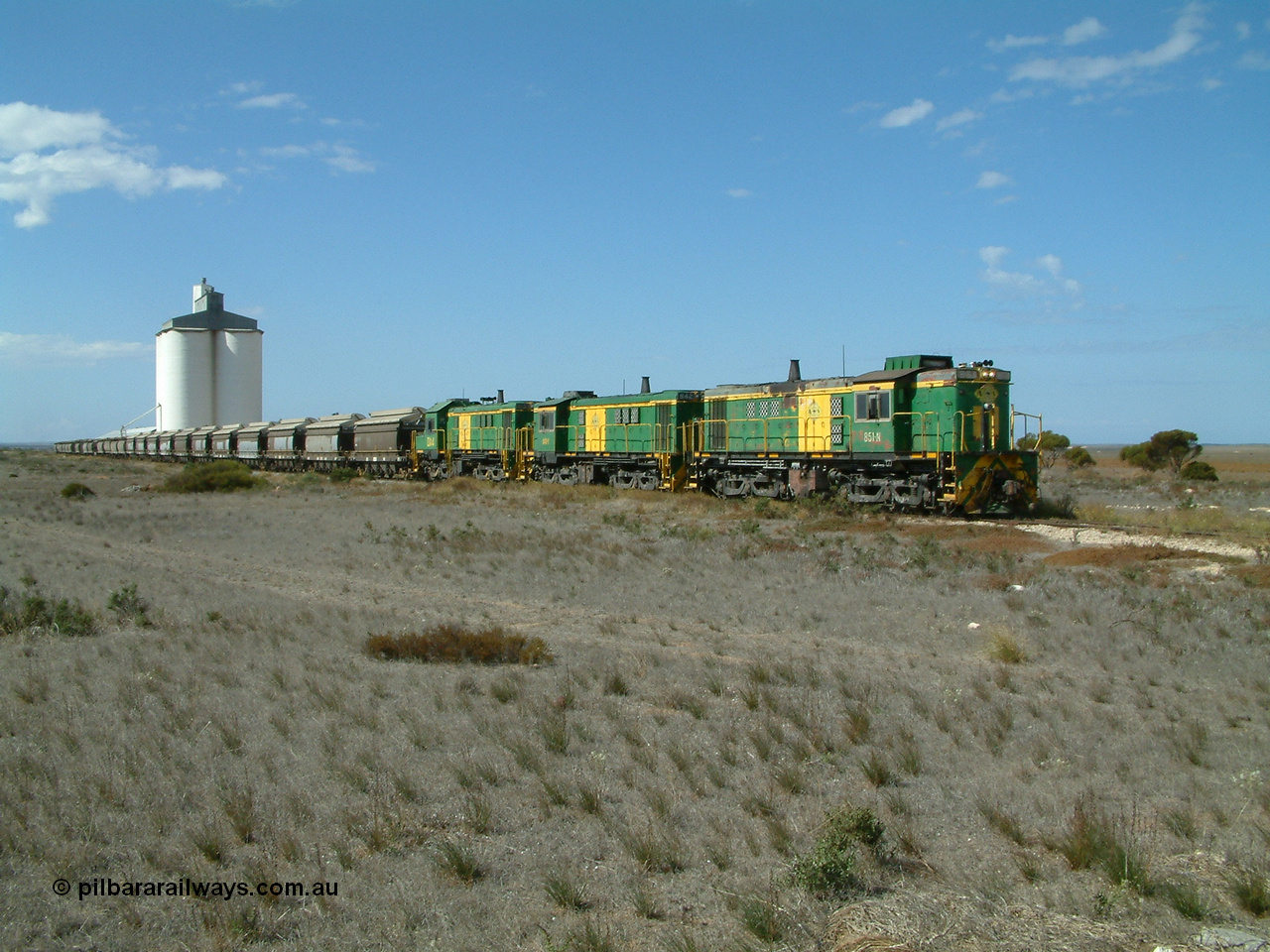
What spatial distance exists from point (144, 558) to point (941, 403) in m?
19.4

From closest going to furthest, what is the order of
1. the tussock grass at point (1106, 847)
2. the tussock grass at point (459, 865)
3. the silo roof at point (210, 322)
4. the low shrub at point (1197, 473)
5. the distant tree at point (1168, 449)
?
the tussock grass at point (1106, 847) → the tussock grass at point (459, 865) → the low shrub at point (1197, 473) → the distant tree at point (1168, 449) → the silo roof at point (210, 322)

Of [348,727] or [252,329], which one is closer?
[348,727]

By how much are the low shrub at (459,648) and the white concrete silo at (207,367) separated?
85991 mm

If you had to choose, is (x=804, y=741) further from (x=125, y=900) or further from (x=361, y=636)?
(x=361, y=636)

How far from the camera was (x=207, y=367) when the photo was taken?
8769 centimetres

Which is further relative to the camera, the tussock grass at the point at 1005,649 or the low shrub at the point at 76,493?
the low shrub at the point at 76,493

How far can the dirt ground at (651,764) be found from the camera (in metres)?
4.61

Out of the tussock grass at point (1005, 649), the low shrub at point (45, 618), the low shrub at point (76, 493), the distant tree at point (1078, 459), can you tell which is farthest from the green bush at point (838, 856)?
the distant tree at point (1078, 459)

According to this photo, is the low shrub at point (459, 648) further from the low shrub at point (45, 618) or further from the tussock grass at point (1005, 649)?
the tussock grass at point (1005, 649)

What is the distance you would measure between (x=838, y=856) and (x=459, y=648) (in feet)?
21.4

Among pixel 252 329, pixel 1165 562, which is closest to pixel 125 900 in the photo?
pixel 1165 562

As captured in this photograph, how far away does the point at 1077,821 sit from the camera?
17.7 feet

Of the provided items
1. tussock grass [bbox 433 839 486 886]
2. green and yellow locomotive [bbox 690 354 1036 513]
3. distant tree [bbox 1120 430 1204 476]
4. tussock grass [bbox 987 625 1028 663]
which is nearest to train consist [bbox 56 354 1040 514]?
green and yellow locomotive [bbox 690 354 1036 513]

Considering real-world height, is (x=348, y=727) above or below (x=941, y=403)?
below
